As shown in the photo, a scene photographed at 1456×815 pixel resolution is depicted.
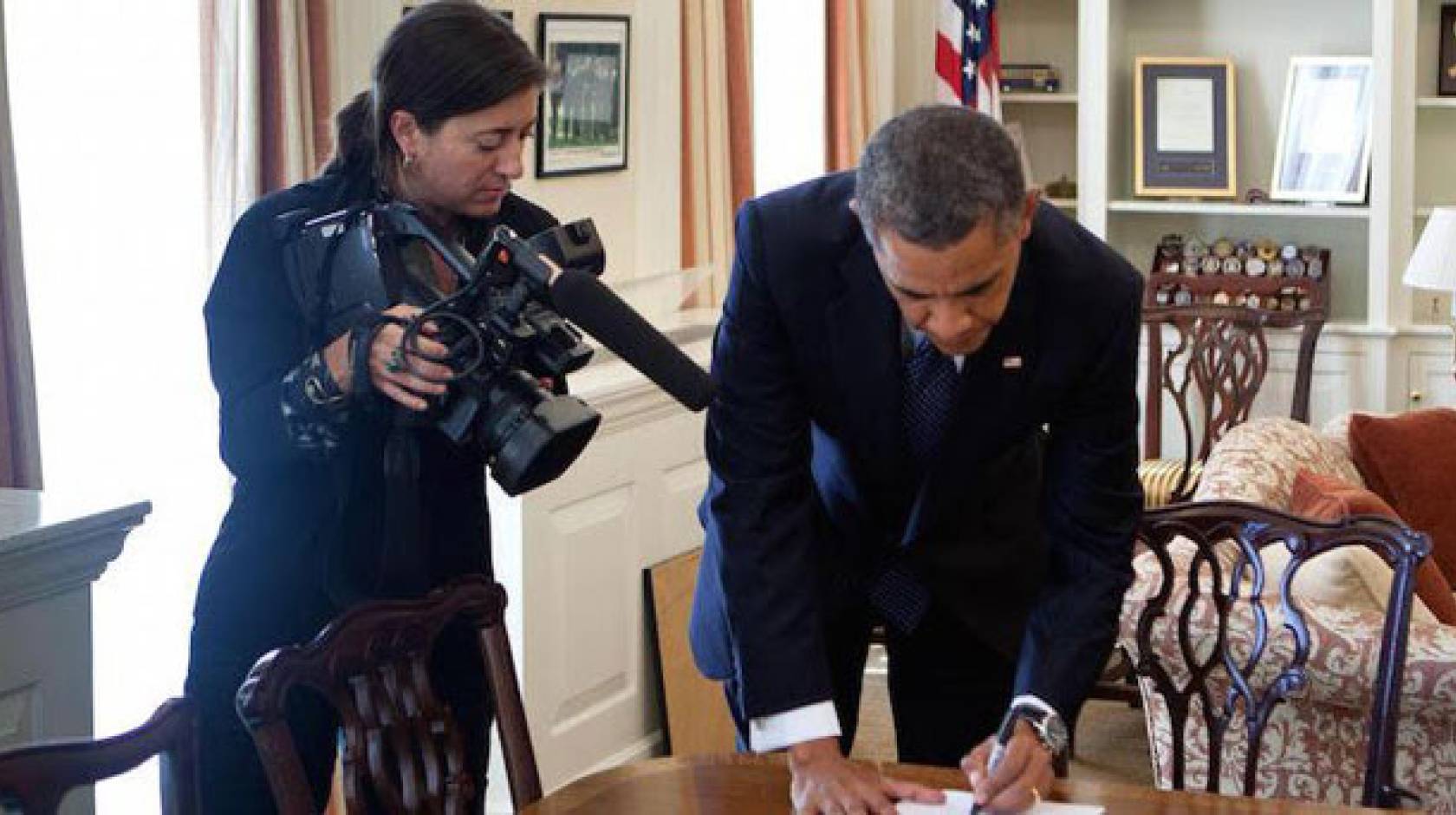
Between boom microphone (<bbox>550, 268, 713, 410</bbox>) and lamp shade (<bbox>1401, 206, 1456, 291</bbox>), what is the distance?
14.1 ft

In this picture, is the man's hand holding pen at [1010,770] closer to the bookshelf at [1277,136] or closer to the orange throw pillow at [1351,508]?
the orange throw pillow at [1351,508]

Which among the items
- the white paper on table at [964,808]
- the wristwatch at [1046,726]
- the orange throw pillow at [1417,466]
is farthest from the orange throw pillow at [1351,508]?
the white paper on table at [964,808]

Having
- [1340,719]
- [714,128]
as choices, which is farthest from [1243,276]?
[1340,719]

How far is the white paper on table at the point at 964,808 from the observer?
2041 mm

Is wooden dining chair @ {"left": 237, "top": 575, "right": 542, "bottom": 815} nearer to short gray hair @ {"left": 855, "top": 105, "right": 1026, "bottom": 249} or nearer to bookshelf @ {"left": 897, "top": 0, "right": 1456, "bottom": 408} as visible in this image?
short gray hair @ {"left": 855, "top": 105, "right": 1026, "bottom": 249}

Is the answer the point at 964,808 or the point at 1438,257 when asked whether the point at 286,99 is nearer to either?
the point at 964,808

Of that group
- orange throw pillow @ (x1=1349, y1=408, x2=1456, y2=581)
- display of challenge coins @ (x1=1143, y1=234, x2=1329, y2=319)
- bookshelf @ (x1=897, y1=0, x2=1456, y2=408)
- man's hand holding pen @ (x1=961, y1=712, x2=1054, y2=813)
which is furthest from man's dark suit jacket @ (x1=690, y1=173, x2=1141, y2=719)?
bookshelf @ (x1=897, y1=0, x2=1456, y2=408)

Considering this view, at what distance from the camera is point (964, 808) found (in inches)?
80.8

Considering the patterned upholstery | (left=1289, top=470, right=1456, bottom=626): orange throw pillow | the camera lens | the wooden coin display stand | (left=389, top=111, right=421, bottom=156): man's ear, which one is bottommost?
the patterned upholstery

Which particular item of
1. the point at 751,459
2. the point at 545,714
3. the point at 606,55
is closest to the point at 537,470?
the point at 751,459

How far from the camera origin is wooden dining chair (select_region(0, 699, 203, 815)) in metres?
1.64

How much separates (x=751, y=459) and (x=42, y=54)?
1559 mm

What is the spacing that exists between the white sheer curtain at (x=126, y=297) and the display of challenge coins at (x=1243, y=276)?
3.92 meters

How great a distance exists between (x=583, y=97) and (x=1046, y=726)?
3.11 metres
